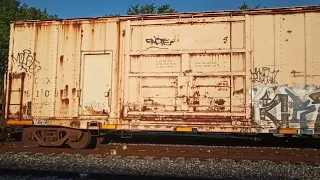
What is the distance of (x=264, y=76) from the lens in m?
7.55

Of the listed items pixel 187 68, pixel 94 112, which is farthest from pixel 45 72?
pixel 187 68

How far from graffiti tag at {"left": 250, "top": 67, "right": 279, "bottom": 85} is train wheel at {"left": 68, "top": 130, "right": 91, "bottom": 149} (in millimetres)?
4936

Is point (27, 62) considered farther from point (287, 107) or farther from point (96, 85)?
point (287, 107)

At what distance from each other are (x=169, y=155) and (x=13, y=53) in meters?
5.69

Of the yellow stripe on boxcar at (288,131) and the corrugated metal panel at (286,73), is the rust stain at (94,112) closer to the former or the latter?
the corrugated metal panel at (286,73)

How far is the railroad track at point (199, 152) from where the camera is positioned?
291 inches

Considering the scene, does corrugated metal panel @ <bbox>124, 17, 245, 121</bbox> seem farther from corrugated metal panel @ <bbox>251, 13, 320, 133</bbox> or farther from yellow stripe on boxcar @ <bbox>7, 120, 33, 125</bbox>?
yellow stripe on boxcar @ <bbox>7, 120, 33, 125</bbox>

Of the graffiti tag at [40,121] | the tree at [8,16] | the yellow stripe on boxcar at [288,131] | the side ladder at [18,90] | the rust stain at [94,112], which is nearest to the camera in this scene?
the yellow stripe on boxcar at [288,131]

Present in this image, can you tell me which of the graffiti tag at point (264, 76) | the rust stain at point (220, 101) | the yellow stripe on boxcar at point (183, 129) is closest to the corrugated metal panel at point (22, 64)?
the yellow stripe on boxcar at point (183, 129)

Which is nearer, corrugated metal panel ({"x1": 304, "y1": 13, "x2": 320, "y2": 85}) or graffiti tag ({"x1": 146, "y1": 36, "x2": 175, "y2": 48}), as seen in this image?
corrugated metal panel ({"x1": 304, "y1": 13, "x2": 320, "y2": 85})

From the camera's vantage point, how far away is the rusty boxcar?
295 inches

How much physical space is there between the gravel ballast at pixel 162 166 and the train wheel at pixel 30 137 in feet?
2.49

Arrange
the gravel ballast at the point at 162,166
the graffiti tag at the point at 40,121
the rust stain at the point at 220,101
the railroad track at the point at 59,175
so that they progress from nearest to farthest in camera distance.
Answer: the railroad track at the point at 59,175 < the gravel ballast at the point at 162,166 < the rust stain at the point at 220,101 < the graffiti tag at the point at 40,121

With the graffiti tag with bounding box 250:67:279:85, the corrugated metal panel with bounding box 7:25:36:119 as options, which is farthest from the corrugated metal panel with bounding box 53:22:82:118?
the graffiti tag with bounding box 250:67:279:85
